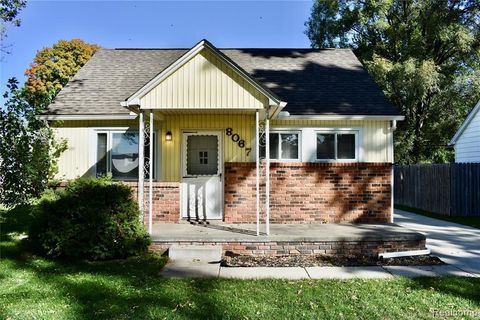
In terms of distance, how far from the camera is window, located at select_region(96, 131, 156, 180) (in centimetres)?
1027

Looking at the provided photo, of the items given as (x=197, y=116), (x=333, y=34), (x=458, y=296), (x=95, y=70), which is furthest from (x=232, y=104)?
(x=333, y=34)

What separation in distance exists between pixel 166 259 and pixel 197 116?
401 cm

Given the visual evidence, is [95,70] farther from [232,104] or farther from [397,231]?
[397,231]

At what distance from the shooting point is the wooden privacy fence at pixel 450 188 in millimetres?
14125

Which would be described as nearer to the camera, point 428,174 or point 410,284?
point 410,284

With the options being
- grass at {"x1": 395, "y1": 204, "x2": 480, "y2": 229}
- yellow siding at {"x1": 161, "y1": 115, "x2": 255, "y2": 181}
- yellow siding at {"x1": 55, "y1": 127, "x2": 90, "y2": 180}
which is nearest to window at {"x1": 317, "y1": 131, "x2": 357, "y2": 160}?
yellow siding at {"x1": 161, "y1": 115, "x2": 255, "y2": 181}

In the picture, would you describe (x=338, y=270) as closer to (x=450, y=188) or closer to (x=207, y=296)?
(x=207, y=296)

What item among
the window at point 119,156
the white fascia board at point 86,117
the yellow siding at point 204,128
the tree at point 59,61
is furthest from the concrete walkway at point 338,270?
the tree at point 59,61

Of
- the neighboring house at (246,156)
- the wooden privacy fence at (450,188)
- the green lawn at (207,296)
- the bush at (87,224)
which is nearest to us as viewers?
the green lawn at (207,296)

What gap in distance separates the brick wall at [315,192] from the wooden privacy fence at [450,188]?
563 cm

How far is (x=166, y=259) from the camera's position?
7.32m

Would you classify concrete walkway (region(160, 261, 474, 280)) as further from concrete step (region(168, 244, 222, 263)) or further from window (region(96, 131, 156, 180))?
window (region(96, 131, 156, 180))

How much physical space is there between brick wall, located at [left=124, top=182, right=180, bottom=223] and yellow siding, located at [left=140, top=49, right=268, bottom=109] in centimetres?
215

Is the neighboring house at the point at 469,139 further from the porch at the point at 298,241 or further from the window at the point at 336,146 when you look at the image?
the porch at the point at 298,241
